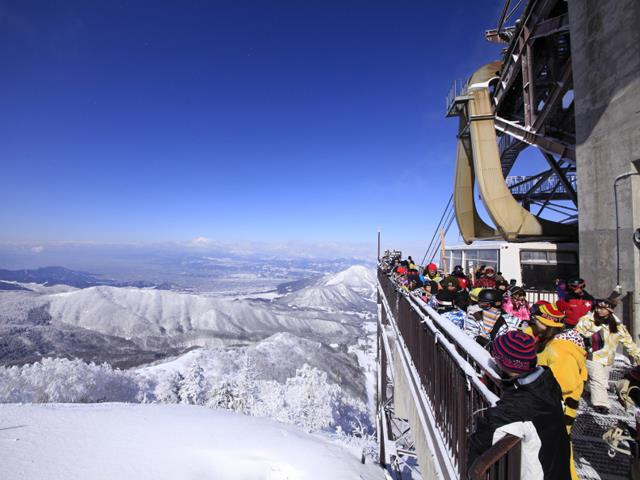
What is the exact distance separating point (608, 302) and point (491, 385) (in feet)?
12.1

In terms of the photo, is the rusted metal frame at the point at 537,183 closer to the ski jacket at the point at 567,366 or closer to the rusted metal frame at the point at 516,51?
the rusted metal frame at the point at 516,51

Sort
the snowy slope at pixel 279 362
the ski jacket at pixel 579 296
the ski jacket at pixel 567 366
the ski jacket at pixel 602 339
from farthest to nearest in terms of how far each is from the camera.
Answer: the snowy slope at pixel 279 362
the ski jacket at pixel 579 296
the ski jacket at pixel 602 339
the ski jacket at pixel 567 366

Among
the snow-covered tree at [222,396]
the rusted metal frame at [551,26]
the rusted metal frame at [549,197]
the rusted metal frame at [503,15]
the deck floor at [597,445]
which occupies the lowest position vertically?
the snow-covered tree at [222,396]

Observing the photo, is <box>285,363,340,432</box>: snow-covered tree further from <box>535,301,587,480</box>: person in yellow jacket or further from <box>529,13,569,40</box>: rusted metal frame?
<box>529,13,569,40</box>: rusted metal frame

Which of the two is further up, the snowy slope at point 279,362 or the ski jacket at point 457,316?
the ski jacket at point 457,316

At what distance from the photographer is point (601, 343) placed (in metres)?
4.77

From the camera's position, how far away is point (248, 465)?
7.79 meters

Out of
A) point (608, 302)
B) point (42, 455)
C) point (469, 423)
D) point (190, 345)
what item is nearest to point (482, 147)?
point (608, 302)

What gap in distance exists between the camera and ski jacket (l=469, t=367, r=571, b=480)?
1962 millimetres

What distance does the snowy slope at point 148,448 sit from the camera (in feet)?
20.3

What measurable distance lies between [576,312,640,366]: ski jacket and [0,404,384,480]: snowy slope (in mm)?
7110

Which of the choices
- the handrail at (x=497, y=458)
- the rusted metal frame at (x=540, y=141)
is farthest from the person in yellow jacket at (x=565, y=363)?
the rusted metal frame at (x=540, y=141)

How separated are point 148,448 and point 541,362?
343 inches

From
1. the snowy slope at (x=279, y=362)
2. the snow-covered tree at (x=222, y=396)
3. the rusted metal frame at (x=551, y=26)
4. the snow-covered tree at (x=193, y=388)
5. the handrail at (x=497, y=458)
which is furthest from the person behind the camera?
the snowy slope at (x=279, y=362)
